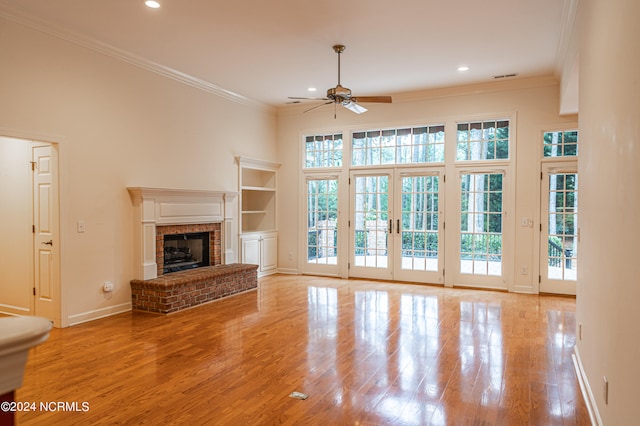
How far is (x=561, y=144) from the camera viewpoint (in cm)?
624

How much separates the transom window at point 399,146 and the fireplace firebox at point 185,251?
10.1 feet

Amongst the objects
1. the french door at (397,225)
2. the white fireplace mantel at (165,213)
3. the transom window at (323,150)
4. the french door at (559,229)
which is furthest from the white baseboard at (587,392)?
the transom window at (323,150)

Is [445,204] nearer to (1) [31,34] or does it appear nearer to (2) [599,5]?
(2) [599,5]

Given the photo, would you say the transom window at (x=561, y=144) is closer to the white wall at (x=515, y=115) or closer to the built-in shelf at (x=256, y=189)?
the white wall at (x=515, y=115)

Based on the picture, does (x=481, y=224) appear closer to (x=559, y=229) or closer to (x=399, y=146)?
(x=559, y=229)

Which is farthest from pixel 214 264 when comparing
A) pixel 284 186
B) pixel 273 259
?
pixel 284 186

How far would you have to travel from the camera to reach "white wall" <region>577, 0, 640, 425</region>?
69.4 inches

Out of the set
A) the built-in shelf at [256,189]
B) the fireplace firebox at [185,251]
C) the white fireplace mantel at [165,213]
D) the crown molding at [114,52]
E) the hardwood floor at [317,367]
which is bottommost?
the hardwood floor at [317,367]

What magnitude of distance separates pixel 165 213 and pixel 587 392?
4.96 metres

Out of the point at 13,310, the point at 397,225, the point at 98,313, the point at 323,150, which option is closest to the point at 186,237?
the point at 98,313

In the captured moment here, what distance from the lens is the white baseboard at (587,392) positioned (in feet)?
8.17

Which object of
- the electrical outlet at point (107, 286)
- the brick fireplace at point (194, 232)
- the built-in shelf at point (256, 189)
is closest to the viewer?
the electrical outlet at point (107, 286)

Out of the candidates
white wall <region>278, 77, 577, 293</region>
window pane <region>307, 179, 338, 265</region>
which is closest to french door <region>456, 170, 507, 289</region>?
white wall <region>278, 77, 577, 293</region>

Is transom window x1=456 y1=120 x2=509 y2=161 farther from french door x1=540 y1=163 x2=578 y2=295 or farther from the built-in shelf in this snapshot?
the built-in shelf
